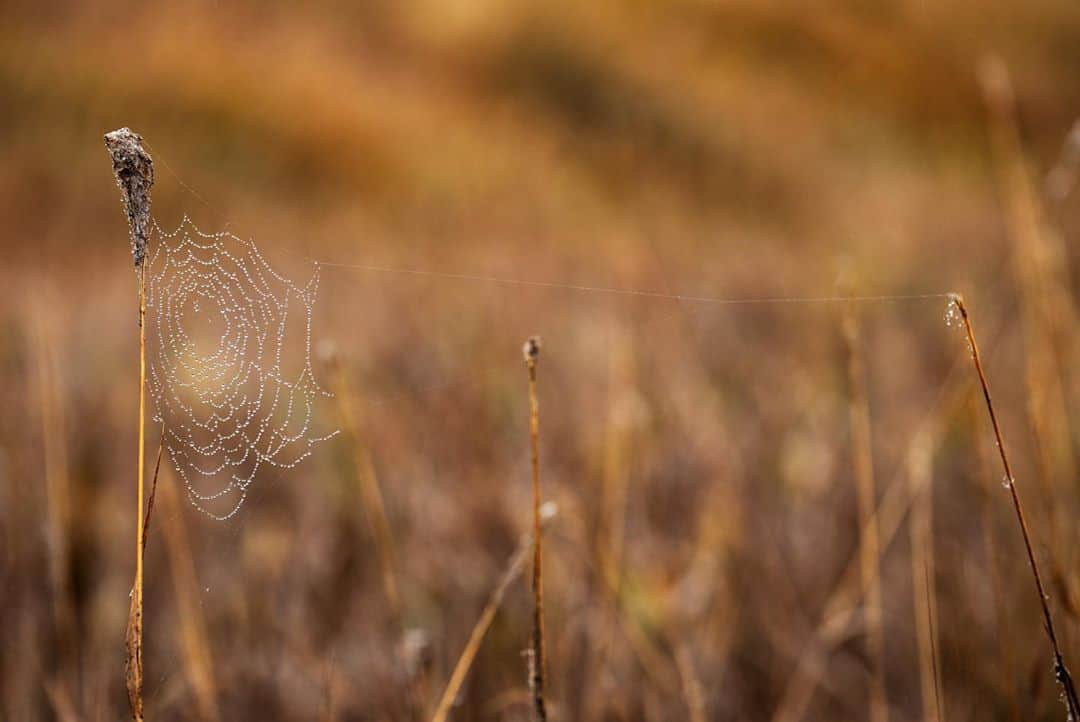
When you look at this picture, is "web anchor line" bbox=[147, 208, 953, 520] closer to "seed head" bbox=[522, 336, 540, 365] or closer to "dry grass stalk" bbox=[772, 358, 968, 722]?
"dry grass stalk" bbox=[772, 358, 968, 722]

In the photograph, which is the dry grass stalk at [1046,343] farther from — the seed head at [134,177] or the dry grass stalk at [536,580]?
the seed head at [134,177]

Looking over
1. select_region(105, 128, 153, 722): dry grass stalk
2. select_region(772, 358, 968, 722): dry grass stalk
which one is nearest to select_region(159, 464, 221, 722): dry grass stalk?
select_region(105, 128, 153, 722): dry grass stalk

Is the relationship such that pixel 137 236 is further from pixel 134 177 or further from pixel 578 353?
pixel 578 353

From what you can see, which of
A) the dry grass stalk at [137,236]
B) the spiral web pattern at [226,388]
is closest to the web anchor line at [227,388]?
the spiral web pattern at [226,388]

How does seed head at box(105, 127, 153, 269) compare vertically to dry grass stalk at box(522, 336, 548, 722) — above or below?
above

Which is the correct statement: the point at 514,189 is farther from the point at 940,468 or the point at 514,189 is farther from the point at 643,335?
the point at 940,468

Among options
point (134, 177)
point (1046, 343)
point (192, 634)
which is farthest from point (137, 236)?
point (1046, 343)
